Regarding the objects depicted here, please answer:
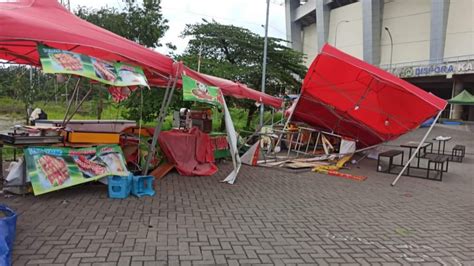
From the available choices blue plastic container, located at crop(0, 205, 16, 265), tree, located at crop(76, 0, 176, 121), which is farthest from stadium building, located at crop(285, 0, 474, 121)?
blue plastic container, located at crop(0, 205, 16, 265)

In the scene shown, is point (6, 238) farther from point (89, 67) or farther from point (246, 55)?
point (246, 55)

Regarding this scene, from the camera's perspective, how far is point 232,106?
1669 centimetres

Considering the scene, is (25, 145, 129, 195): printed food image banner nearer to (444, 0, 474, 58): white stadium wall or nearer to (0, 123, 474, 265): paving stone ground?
(0, 123, 474, 265): paving stone ground

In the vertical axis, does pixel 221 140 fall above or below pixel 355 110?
below

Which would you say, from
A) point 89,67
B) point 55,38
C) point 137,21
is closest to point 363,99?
point 89,67

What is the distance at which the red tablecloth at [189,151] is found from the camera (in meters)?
8.19

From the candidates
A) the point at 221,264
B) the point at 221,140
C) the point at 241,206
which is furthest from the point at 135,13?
the point at 221,264

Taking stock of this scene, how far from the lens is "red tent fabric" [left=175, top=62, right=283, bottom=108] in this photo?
22.5 ft

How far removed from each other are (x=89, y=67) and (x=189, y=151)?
3707mm

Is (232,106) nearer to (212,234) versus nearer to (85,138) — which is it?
(85,138)

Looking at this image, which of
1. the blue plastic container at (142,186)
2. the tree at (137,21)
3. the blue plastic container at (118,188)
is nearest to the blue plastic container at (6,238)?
the blue plastic container at (118,188)

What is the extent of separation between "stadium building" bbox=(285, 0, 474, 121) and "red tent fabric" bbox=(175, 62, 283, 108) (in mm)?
28753

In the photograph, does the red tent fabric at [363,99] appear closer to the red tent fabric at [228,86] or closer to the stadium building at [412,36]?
the red tent fabric at [228,86]

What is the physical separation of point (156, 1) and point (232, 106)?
28.2 feet
